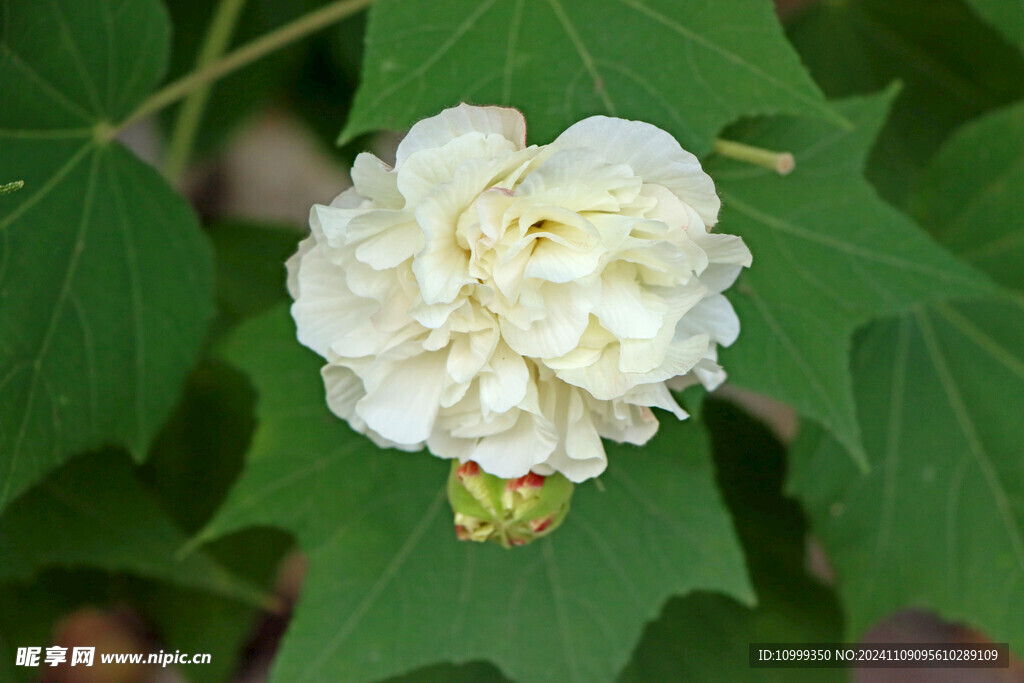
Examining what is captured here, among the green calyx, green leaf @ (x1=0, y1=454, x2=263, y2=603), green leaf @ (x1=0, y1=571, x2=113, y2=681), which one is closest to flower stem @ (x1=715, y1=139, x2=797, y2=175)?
the green calyx

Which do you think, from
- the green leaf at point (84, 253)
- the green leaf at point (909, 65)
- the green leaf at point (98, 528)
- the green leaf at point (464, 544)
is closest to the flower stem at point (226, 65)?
the green leaf at point (84, 253)

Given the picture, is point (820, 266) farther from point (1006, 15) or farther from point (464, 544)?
point (464, 544)

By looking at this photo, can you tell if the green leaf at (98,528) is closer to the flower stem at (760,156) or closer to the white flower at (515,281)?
the white flower at (515,281)

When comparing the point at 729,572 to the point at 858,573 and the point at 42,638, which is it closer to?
the point at 858,573

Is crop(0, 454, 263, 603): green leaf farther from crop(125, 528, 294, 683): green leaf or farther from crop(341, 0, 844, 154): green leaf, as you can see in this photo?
crop(341, 0, 844, 154): green leaf

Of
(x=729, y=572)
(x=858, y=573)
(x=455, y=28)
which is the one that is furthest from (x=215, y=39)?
(x=858, y=573)

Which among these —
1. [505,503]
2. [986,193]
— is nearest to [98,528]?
[505,503]
